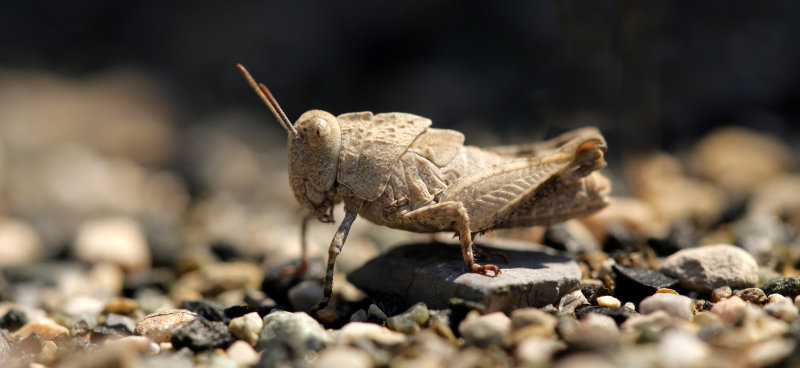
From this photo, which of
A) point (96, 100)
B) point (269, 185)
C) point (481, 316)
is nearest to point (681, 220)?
point (481, 316)

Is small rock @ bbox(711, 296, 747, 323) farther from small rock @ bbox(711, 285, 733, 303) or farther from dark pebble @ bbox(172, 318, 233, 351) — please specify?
dark pebble @ bbox(172, 318, 233, 351)

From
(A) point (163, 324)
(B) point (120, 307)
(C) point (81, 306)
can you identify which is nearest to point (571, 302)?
(A) point (163, 324)

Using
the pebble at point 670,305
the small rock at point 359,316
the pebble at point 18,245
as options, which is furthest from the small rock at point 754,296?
the pebble at point 18,245

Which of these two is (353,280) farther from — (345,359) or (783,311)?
(783,311)

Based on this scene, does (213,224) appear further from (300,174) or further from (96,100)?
(96,100)

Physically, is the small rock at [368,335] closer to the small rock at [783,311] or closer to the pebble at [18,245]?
the small rock at [783,311]

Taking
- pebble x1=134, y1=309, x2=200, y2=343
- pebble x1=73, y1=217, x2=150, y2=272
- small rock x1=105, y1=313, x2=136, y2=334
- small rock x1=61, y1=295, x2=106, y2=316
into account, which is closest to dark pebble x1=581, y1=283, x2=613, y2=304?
pebble x1=134, y1=309, x2=200, y2=343
